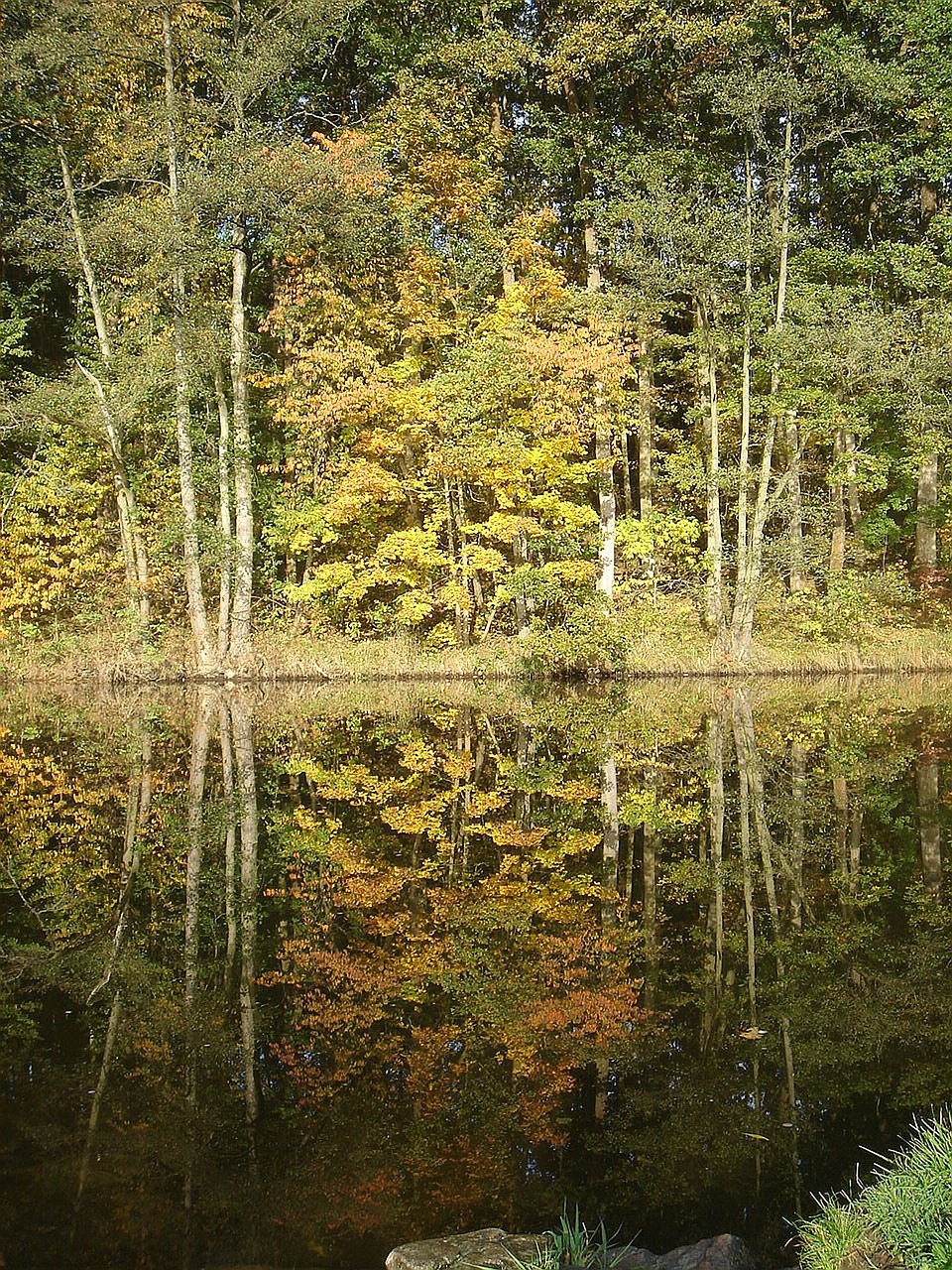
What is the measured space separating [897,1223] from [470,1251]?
1.28 metres

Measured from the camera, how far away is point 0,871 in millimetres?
7234

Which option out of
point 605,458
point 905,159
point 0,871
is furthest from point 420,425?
point 0,871

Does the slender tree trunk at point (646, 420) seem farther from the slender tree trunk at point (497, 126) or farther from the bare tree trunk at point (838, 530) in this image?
the bare tree trunk at point (838, 530)

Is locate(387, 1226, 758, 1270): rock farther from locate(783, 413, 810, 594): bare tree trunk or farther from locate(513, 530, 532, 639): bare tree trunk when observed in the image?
locate(783, 413, 810, 594): bare tree trunk

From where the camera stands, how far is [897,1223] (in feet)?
9.25

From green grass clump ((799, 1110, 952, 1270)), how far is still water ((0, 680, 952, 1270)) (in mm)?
340

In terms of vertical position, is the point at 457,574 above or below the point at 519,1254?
above

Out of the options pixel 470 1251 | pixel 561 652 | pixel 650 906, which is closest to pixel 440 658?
pixel 561 652

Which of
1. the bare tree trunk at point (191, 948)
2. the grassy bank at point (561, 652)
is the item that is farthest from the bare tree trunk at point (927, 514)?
the bare tree trunk at point (191, 948)

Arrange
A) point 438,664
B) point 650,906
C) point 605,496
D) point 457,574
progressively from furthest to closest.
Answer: point 457,574, point 605,496, point 438,664, point 650,906

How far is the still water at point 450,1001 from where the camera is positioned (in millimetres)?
3475

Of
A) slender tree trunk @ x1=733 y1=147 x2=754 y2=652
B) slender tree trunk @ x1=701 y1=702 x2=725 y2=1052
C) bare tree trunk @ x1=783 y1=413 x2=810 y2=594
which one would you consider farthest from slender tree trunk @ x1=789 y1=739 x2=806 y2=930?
bare tree trunk @ x1=783 y1=413 x2=810 y2=594

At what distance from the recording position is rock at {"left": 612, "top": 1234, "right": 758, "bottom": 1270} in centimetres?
297

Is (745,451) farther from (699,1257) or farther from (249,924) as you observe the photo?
(699,1257)
